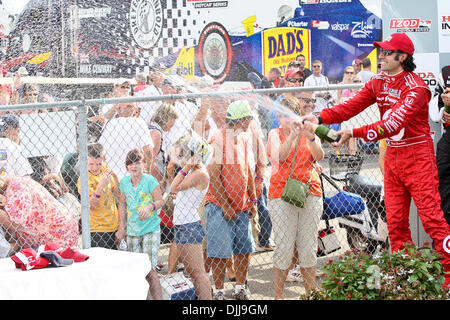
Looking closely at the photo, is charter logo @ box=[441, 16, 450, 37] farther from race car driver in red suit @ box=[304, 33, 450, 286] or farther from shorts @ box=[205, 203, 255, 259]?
shorts @ box=[205, 203, 255, 259]

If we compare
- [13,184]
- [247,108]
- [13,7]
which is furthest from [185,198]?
[13,7]

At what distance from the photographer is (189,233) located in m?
4.62

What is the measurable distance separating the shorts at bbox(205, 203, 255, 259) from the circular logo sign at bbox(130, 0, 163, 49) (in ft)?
19.0

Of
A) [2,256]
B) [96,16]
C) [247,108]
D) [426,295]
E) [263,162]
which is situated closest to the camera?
[426,295]

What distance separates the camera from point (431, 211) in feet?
13.5

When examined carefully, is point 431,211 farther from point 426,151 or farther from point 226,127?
point 226,127

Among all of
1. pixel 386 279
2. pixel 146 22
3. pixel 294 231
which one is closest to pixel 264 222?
pixel 294 231

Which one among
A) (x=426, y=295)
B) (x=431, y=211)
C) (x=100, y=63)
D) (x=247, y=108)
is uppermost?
(x=100, y=63)

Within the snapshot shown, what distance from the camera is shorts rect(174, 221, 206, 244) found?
15.2 feet

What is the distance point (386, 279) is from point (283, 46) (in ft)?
22.4

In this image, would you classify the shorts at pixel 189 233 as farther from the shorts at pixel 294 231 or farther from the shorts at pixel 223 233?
the shorts at pixel 294 231

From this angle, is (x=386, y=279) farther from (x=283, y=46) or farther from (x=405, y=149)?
(x=283, y=46)

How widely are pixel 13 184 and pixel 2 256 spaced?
53 cm

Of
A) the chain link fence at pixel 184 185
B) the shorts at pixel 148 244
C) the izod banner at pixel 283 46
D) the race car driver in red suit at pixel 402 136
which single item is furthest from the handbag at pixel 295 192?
the izod banner at pixel 283 46
